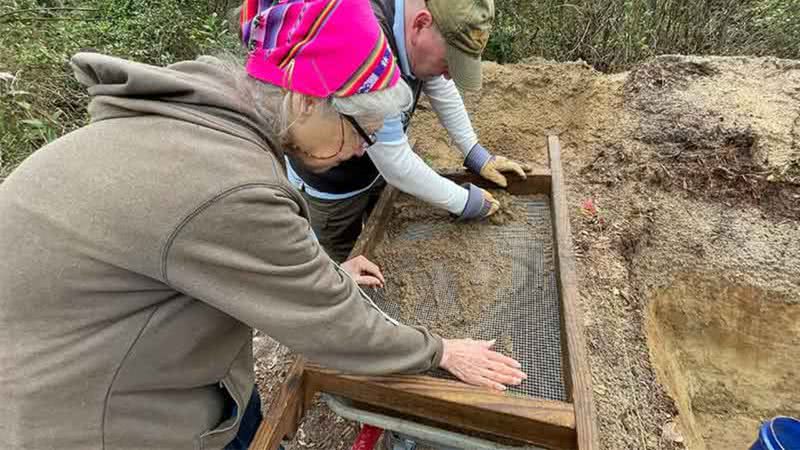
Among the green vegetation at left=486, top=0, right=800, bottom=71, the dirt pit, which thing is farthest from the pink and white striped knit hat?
the green vegetation at left=486, top=0, right=800, bottom=71

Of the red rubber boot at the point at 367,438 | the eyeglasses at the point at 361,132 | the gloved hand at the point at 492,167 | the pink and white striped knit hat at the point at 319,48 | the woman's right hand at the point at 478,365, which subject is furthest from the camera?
the gloved hand at the point at 492,167

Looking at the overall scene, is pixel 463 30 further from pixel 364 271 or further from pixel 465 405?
pixel 465 405

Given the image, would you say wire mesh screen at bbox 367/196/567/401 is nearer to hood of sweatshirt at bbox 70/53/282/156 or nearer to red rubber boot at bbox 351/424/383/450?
red rubber boot at bbox 351/424/383/450

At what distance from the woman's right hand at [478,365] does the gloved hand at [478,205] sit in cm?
83

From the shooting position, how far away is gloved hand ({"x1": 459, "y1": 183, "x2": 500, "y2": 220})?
2.34 metres

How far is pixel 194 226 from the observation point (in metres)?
1.01

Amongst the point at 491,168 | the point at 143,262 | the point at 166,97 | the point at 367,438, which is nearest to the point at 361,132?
the point at 166,97

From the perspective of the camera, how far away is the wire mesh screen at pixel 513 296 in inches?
67.9

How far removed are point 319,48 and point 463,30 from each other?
931mm

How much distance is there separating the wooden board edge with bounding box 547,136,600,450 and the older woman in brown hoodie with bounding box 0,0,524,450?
1.94 feet

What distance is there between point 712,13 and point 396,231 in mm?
6047

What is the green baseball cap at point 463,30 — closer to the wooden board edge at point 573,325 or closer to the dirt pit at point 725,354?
the wooden board edge at point 573,325

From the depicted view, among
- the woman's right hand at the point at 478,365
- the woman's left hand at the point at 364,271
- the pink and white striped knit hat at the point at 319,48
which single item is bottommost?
the woman's left hand at the point at 364,271

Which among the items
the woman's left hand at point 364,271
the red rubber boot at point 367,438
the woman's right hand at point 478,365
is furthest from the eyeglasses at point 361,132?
the red rubber boot at point 367,438
